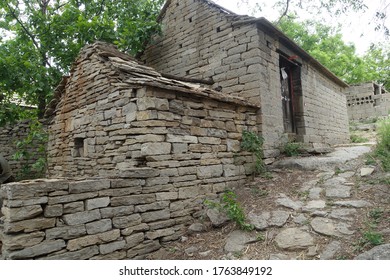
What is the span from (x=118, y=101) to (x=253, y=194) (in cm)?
288

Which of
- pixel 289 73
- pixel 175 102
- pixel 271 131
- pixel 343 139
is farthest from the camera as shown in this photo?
pixel 343 139

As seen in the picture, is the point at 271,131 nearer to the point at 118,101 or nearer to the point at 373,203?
the point at 373,203

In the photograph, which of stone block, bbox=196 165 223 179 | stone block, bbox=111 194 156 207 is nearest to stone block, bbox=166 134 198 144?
stone block, bbox=196 165 223 179

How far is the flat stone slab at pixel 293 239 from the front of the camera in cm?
328

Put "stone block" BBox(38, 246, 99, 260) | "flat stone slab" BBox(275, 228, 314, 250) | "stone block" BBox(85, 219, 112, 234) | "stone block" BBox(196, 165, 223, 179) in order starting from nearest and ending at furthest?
"stone block" BBox(38, 246, 99, 260) → "stone block" BBox(85, 219, 112, 234) → "flat stone slab" BBox(275, 228, 314, 250) → "stone block" BBox(196, 165, 223, 179)

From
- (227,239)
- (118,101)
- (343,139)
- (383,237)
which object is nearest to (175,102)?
(118,101)

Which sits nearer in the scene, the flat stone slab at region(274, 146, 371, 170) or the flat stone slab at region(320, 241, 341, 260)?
the flat stone slab at region(320, 241, 341, 260)

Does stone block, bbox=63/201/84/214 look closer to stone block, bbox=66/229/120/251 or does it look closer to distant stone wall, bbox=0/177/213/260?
distant stone wall, bbox=0/177/213/260

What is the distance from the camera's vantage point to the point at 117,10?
9133 millimetres

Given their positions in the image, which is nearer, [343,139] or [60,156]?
[60,156]

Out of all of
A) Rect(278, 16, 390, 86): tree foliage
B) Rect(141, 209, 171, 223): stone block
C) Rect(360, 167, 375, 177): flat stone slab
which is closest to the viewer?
Rect(141, 209, 171, 223): stone block

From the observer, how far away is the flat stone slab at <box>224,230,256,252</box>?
138 inches

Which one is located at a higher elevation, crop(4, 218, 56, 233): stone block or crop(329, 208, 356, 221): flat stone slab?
crop(4, 218, 56, 233): stone block

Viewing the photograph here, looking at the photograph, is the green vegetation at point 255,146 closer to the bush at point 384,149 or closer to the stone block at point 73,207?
the bush at point 384,149
